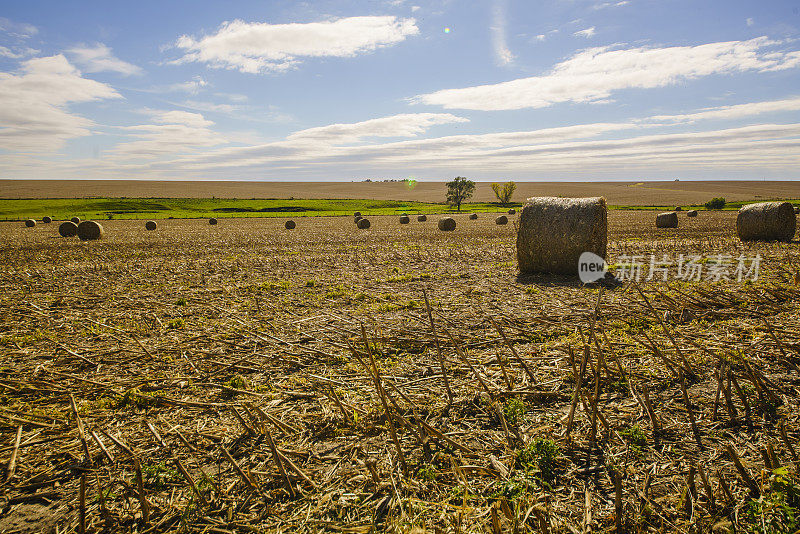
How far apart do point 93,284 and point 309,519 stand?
13.4 meters

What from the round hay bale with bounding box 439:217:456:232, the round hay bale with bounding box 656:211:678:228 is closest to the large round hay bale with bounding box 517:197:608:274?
the round hay bale with bounding box 439:217:456:232

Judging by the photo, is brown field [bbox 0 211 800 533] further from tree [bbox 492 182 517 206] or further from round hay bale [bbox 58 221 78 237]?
tree [bbox 492 182 517 206]

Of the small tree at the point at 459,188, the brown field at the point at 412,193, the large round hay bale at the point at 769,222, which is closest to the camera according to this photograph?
the large round hay bale at the point at 769,222

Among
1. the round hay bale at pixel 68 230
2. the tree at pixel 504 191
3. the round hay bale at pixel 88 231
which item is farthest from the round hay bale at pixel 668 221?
the tree at pixel 504 191

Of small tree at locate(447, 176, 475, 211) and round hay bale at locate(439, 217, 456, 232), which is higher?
small tree at locate(447, 176, 475, 211)

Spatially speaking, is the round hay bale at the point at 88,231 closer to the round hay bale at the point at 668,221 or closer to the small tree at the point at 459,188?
the round hay bale at the point at 668,221

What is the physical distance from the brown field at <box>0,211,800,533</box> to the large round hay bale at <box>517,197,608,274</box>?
8.78ft

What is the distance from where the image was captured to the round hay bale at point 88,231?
2888 cm

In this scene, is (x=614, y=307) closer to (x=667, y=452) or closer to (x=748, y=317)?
(x=748, y=317)

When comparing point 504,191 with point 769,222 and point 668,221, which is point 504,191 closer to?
point 668,221

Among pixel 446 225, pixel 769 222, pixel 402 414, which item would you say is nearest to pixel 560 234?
pixel 402 414

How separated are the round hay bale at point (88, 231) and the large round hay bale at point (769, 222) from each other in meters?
37.9

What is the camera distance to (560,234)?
1323cm

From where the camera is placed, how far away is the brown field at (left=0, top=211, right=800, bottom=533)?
136 inches
